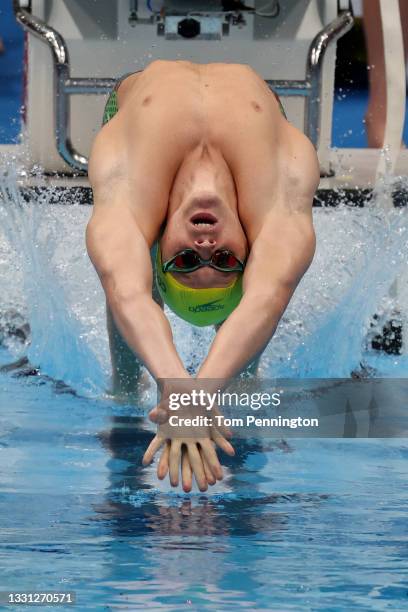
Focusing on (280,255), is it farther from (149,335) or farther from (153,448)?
(153,448)

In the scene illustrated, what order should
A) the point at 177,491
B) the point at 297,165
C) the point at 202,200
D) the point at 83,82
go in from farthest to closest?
1. the point at 83,82
2. the point at 297,165
3. the point at 202,200
4. the point at 177,491

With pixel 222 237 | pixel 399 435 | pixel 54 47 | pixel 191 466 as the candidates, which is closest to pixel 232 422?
pixel 399 435

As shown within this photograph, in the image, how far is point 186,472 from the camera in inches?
92.1

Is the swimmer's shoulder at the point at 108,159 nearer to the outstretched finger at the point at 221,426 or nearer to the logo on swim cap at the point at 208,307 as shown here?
the logo on swim cap at the point at 208,307

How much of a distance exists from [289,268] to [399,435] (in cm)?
76

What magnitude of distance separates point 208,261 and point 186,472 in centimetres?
73

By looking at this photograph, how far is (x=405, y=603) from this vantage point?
2057mm

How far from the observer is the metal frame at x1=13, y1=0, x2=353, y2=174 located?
176 inches

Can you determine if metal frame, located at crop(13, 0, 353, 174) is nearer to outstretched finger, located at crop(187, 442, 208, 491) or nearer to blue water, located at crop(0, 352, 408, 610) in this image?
blue water, located at crop(0, 352, 408, 610)

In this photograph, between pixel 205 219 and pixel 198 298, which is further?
pixel 198 298

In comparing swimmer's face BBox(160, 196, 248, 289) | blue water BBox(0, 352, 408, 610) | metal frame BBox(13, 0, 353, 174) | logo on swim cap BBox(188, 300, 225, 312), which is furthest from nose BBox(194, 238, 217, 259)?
metal frame BBox(13, 0, 353, 174)

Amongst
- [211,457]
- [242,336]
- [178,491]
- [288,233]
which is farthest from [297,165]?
[211,457]

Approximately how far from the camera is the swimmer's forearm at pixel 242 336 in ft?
8.12

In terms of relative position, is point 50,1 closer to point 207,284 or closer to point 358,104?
point 207,284
